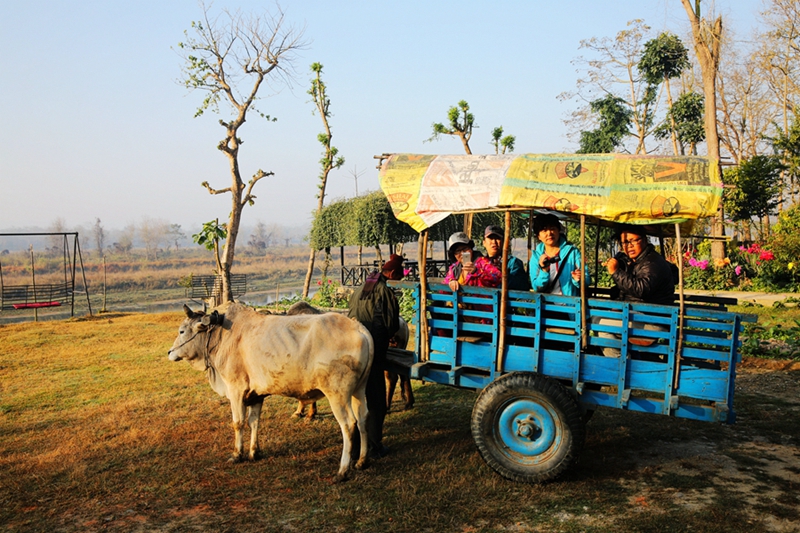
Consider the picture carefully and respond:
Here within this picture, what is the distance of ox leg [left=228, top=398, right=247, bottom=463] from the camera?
6262 millimetres

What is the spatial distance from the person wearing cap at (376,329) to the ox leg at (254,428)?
3.71ft

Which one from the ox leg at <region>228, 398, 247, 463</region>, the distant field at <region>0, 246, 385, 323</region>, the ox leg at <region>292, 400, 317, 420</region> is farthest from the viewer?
the distant field at <region>0, 246, 385, 323</region>

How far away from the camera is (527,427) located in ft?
17.6

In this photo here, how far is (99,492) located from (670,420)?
6.09m

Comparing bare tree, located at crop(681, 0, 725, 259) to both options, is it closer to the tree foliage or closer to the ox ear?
the tree foliage

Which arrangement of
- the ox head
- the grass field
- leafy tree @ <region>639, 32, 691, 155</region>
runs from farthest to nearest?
1. leafy tree @ <region>639, 32, 691, 155</region>
2. the ox head
3. the grass field

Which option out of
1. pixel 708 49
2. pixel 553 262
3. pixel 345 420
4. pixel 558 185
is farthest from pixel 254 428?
pixel 708 49

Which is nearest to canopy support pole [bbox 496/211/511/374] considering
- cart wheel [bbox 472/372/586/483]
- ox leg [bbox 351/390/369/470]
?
cart wheel [bbox 472/372/586/483]

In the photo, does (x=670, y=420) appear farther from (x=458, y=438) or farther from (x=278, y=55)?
(x=278, y=55)

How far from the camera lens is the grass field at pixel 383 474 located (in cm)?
488

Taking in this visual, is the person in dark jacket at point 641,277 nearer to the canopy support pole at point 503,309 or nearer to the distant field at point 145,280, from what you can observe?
the canopy support pole at point 503,309

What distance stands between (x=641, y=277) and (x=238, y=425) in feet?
13.3

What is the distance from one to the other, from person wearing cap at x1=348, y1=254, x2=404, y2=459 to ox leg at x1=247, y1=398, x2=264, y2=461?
3.71 feet

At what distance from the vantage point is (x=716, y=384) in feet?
16.6
